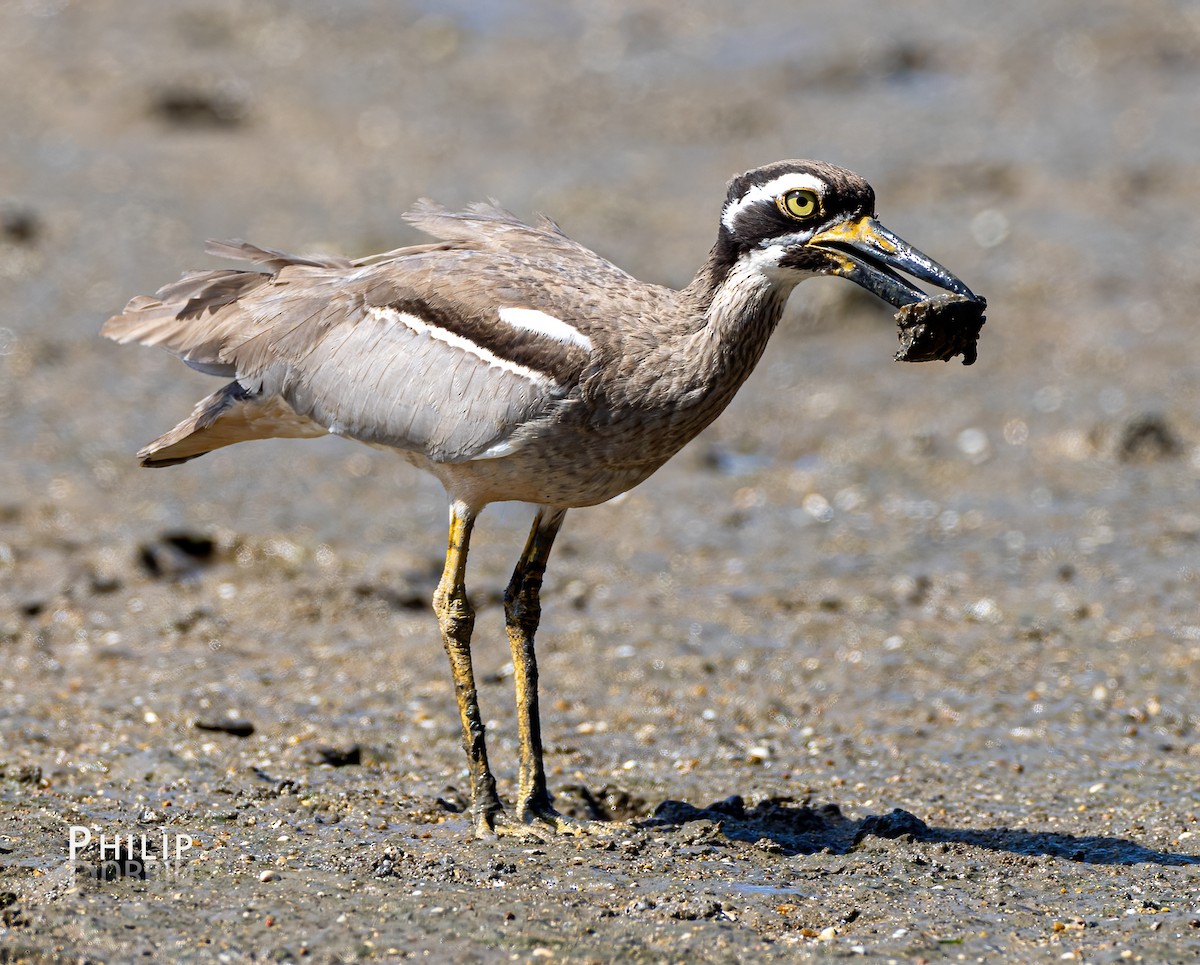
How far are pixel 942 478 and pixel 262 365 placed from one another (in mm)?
4918

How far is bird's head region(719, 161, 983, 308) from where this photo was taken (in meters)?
5.68

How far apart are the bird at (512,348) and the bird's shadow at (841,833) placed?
47cm

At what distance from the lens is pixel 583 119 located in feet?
47.8

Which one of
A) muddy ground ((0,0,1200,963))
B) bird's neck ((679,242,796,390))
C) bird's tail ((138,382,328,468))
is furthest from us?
bird's tail ((138,382,328,468))

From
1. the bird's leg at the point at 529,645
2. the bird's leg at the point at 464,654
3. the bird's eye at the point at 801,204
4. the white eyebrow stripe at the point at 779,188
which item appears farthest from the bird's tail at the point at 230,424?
the bird's eye at the point at 801,204

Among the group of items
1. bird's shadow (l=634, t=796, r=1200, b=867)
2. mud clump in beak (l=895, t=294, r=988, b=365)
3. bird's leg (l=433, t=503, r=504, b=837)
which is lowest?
bird's shadow (l=634, t=796, r=1200, b=867)

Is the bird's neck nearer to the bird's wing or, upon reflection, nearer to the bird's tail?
the bird's wing

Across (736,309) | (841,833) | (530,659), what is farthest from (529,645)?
(736,309)

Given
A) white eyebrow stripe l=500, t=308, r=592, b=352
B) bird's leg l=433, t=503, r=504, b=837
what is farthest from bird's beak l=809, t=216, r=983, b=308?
bird's leg l=433, t=503, r=504, b=837

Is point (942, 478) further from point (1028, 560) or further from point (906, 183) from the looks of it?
point (906, 183)

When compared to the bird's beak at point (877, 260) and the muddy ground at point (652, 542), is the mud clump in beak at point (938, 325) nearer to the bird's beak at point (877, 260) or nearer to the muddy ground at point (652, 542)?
the bird's beak at point (877, 260)

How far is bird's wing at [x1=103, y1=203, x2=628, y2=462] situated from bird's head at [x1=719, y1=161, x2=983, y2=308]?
683 millimetres

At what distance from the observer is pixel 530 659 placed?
644cm

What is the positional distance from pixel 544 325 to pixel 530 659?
1.37 metres
